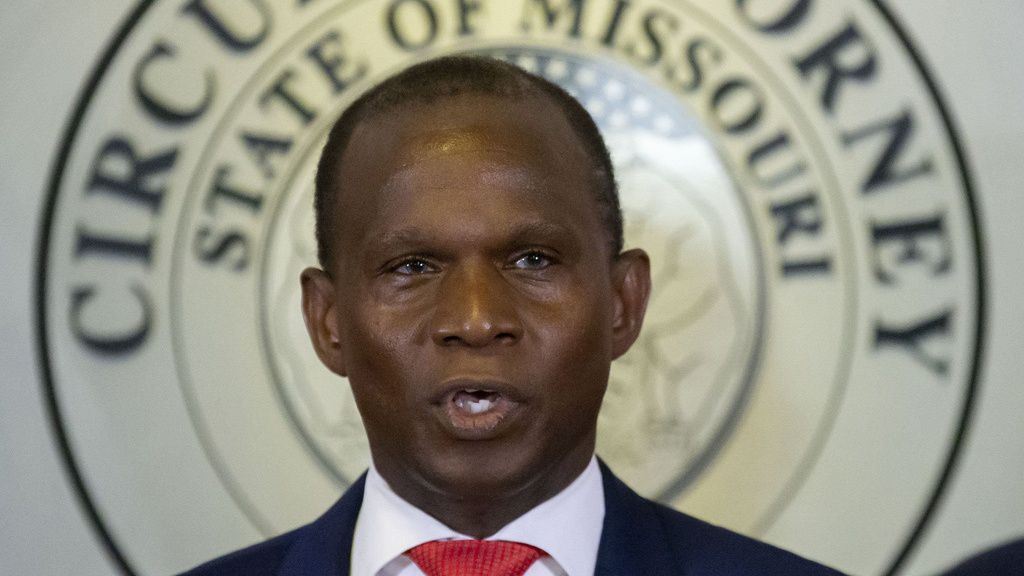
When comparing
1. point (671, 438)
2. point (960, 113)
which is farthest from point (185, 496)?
point (960, 113)

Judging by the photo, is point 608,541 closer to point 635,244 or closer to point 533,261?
point 533,261

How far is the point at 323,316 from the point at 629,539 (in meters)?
0.31

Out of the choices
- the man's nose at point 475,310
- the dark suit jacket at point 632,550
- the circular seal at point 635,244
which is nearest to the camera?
the man's nose at point 475,310

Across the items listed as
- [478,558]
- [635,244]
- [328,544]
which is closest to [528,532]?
[478,558]

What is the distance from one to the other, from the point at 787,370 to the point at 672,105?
324 millimetres

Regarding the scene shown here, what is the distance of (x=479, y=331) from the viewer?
36.4 inches

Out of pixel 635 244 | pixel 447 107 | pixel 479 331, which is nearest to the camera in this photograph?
pixel 479 331

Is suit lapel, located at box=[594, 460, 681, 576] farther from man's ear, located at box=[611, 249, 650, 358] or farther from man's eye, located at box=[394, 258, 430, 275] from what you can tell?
man's eye, located at box=[394, 258, 430, 275]

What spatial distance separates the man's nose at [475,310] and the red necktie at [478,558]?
0.57 feet

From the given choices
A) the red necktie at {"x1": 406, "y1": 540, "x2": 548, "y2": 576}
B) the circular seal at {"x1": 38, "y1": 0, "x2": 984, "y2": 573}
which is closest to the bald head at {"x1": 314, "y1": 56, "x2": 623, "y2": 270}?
the red necktie at {"x1": 406, "y1": 540, "x2": 548, "y2": 576}

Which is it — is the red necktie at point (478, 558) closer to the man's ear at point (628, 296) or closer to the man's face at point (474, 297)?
the man's face at point (474, 297)

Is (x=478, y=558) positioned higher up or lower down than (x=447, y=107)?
lower down

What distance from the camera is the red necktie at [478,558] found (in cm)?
100

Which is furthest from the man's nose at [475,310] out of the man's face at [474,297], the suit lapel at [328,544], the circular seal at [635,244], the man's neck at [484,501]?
the circular seal at [635,244]
